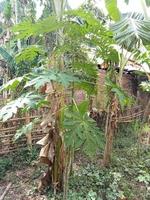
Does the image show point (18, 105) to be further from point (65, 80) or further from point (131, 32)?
point (131, 32)

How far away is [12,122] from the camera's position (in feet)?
20.6

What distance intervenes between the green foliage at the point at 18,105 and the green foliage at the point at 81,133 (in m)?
0.35

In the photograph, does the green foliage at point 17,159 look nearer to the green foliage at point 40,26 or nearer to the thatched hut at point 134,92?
the green foliage at point 40,26

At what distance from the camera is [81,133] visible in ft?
10.2

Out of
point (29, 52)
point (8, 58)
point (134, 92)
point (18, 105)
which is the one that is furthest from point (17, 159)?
point (134, 92)

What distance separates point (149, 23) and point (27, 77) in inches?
58.3

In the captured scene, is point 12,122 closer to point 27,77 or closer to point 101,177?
point 101,177

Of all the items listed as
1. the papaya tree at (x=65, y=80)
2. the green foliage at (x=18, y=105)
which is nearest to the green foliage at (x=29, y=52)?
the papaya tree at (x=65, y=80)

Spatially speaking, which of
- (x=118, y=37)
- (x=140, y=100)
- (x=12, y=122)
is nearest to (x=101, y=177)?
(x=12, y=122)

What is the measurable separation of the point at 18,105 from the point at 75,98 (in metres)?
1.48

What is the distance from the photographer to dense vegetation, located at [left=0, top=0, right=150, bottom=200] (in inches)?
123

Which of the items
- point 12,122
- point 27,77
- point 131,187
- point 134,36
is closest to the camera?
point 134,36

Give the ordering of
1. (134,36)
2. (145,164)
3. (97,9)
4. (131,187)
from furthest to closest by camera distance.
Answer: (97,9) < (145,164) < (131,187) < (134,36)

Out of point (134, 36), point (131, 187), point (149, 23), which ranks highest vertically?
point (149, 23)
